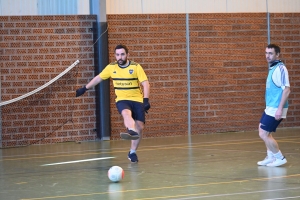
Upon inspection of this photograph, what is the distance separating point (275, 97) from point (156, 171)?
7.96 feet

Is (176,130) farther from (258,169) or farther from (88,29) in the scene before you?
(258,169)

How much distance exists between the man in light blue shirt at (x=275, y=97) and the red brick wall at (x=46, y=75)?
795 cm

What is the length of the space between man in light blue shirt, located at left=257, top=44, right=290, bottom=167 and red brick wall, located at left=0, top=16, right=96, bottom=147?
795 cm

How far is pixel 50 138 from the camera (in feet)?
65.9

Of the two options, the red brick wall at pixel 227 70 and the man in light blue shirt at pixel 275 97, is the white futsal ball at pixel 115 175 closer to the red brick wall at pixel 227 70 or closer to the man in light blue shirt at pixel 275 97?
the man in light blue shirt at pixel 275 97

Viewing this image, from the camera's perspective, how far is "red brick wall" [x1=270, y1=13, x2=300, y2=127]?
75.4 ft

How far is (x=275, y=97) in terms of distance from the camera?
523 inches

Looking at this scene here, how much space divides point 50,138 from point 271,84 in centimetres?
833

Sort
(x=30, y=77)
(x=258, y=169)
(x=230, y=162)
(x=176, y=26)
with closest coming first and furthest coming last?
(x=258, y=169)
(x=230, y=162)
(x=30, y=77)
(x=176, y=26)

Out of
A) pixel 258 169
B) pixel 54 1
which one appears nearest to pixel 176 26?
pixel 54 1

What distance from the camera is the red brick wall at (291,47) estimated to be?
23.0m

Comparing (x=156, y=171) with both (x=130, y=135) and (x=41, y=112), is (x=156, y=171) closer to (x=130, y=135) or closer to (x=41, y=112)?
(x=130, y=135)

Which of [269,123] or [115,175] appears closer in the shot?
[115,175]

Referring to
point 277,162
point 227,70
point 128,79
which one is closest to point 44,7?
point 227,70
